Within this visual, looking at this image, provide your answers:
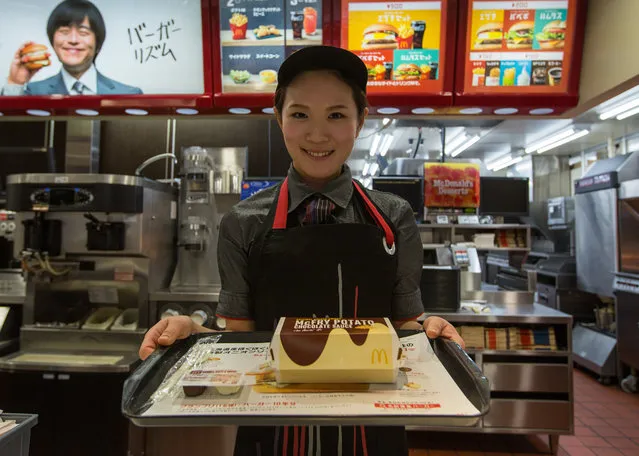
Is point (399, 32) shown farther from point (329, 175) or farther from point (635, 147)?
point (635, 147)

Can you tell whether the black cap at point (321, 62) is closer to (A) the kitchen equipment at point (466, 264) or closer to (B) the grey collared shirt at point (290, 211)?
(B) the grey collared shirt at point (290, 211)

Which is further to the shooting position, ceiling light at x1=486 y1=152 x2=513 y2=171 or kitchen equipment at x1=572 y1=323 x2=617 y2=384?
ceiling light at x1=486 y1=152 x2=513 y2=171

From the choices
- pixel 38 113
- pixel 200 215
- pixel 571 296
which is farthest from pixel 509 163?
pixel 38 113

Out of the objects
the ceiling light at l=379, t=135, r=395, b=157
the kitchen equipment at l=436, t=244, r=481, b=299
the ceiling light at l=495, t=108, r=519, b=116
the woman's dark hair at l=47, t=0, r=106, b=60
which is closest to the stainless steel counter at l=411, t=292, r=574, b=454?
the kitchen equipment at l=436, t=244, r=481, b=299

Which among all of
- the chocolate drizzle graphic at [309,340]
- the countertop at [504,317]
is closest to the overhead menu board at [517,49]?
the countertop at [504,317]

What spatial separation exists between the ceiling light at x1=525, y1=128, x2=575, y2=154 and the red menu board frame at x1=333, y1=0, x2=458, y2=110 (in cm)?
502

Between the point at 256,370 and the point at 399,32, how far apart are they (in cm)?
237

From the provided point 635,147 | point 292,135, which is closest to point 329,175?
point 292,135

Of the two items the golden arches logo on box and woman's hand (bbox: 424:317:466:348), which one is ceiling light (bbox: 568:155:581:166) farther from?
the golden arches logo on box

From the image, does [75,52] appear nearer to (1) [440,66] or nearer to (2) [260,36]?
(2) [260,36]

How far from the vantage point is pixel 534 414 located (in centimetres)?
303

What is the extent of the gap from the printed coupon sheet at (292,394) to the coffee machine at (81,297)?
6.53 feet

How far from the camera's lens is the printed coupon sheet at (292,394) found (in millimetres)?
593

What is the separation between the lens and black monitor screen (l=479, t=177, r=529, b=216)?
12.9 ft
